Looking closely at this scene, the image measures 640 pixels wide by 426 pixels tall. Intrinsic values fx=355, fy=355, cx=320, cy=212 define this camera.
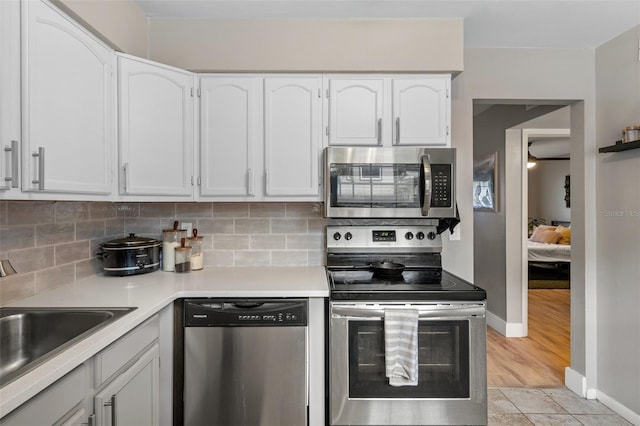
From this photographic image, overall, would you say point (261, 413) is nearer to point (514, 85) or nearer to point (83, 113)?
point (83, 113)

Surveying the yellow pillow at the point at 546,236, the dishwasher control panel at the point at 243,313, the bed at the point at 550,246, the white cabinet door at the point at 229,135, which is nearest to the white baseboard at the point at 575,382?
the dishwasher control panel at the point at 243,313

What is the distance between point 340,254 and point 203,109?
4.18 feet

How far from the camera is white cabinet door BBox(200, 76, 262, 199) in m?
2.20

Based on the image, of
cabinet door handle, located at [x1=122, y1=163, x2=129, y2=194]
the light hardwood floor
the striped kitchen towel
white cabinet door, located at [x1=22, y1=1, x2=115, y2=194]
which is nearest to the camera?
white cabinet door, located at [x1=22, y1=1, x2=115, y2=194]

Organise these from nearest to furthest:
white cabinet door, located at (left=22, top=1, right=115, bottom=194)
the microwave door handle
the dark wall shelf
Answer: white cabinet door, located at (left=22, top=1, right=115, bottom=194) → the microwave door handle → the dark wall shelf

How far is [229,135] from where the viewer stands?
220cm

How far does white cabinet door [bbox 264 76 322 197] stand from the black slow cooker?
85 centimetres

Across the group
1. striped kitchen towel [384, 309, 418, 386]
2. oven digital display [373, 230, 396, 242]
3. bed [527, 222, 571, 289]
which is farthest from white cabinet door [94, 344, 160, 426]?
bed [527, 222, 571, 289]

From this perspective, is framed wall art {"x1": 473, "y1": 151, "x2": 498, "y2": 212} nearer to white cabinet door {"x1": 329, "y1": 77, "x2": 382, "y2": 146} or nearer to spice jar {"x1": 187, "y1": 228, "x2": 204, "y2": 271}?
white cabinet door {"x1": 329, "y1": 77, "x2": 382, "y2": 146}

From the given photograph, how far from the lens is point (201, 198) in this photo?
221 cm

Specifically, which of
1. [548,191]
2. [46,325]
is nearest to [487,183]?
[46,325]

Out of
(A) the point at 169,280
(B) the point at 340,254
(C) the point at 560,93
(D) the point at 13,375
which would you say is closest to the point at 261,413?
(A) the point at 169,280

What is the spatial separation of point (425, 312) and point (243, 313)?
3.09ft

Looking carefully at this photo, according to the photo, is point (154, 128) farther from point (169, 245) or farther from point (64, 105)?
point (169, 245)
